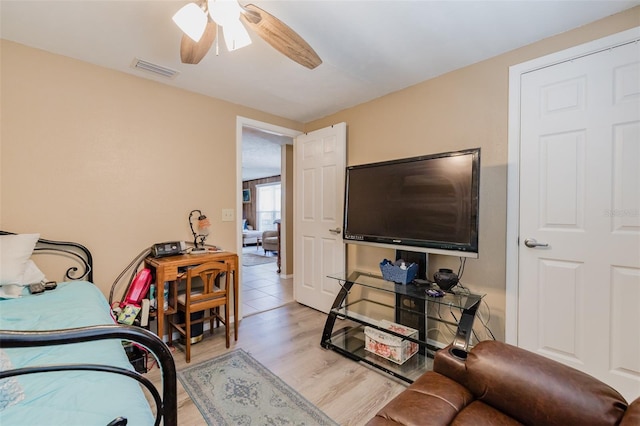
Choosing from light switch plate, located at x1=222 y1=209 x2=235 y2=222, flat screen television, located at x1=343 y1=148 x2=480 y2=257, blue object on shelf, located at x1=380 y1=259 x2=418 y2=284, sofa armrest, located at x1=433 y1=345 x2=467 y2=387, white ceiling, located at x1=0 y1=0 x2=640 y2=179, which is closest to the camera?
sofa armrest, located at x1=433 y1=345 x2=467 y2=387

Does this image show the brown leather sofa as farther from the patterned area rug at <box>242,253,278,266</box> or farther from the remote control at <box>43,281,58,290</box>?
the patterned area rug at <box>242,253,278,266</box>

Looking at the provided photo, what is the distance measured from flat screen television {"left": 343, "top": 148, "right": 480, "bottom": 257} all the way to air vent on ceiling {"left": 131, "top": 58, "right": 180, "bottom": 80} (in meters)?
1.73

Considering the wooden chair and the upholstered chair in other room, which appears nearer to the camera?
the wooden chair

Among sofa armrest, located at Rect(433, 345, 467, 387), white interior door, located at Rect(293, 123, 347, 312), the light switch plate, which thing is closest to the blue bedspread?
Result: sofa armrest, located at Rect(433, 345, 467, 387)

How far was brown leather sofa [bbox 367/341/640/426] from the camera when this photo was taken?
2.98ft

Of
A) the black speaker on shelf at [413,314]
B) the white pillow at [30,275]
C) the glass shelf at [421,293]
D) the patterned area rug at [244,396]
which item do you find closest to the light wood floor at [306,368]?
the patterned area rug at [244,396]

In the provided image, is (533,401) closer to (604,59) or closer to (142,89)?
(604,59)

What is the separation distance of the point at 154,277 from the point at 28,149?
4.08ft

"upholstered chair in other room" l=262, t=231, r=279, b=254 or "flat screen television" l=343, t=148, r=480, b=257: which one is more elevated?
"flat screen television" l=343, t=148, r=480, b=257

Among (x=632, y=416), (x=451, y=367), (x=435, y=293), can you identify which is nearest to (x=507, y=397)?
(x=451, y=367)

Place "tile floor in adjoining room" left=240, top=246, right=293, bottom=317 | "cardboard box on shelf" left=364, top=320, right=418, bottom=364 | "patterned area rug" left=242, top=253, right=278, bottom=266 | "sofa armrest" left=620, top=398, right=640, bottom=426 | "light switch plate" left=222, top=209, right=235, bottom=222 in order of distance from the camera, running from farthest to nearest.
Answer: "patterned area rug" left=242, top=253, right=278, bottom=266
"tile floor in adjoining room" left=240, top=246, right=293, bottom=317
"light switch plate" left=222, top=209, right=235, bottom=222
"cardboard box on shelf" left=364, top=320, right=418, bottom=364
"sofa armrest" left=620, top=398, right=640, bottom=426

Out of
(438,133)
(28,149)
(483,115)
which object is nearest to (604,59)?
(483,115)

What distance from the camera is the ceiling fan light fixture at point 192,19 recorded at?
128cm

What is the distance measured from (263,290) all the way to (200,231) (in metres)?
1.66
